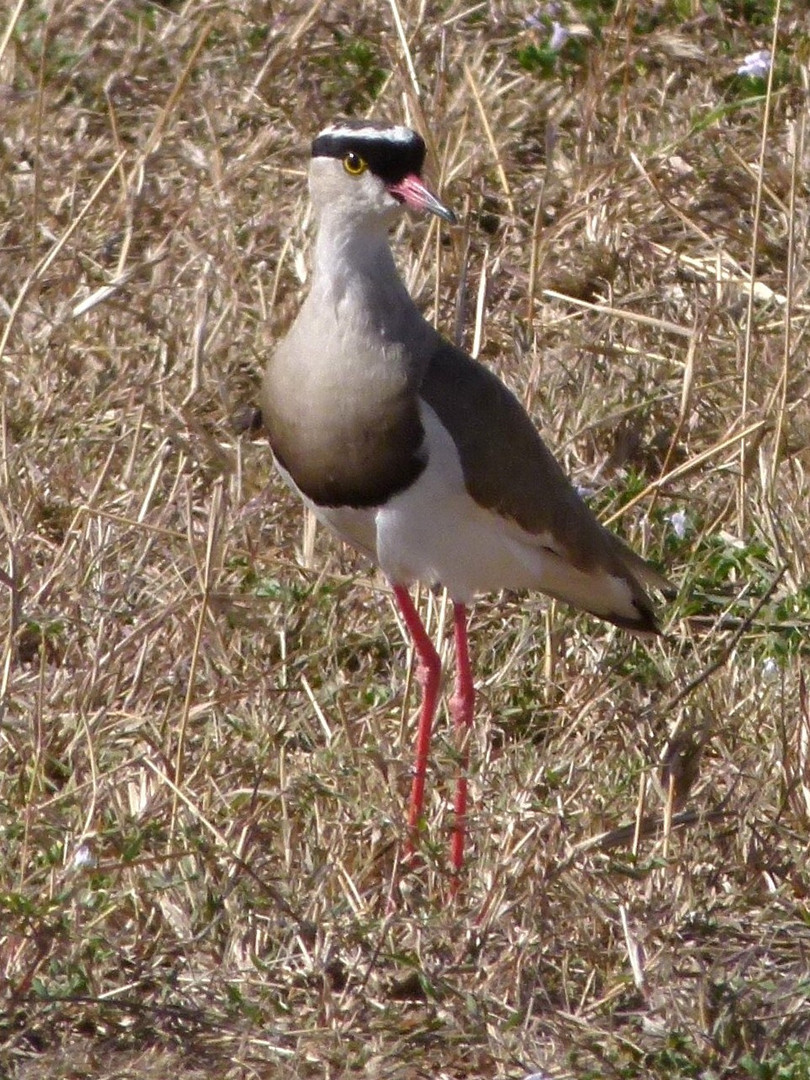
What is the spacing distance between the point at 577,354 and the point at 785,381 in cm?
116

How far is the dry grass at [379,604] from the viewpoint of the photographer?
347 centimetres

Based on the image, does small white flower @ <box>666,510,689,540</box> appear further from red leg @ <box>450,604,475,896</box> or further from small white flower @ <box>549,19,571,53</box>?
small white flower @ <box>549,19,571,53</box>

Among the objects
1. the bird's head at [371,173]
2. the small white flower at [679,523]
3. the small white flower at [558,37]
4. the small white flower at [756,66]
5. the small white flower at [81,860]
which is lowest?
the small white flower at [679,523]

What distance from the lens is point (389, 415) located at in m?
3.95

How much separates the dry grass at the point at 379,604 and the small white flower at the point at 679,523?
28 mm

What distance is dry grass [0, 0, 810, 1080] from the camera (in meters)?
3.47

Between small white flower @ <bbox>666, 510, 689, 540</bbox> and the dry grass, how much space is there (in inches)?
1.1

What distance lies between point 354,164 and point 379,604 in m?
1.22

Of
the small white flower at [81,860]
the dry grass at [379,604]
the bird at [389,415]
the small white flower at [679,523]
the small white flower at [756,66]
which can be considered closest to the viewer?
the dry grass at [379,604]

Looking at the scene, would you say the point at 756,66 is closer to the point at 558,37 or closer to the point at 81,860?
the point at 558,37

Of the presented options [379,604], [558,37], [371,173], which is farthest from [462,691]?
[558,37]

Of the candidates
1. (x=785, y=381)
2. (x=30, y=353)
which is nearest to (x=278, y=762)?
(x=785, y=381)

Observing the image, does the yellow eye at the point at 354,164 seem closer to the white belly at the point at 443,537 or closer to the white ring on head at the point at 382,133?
the white ring on head at the point at 382,133

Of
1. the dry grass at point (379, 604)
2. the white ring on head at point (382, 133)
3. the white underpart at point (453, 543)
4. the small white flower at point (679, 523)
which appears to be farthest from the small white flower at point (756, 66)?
the white ring on head at point (382, 133)
